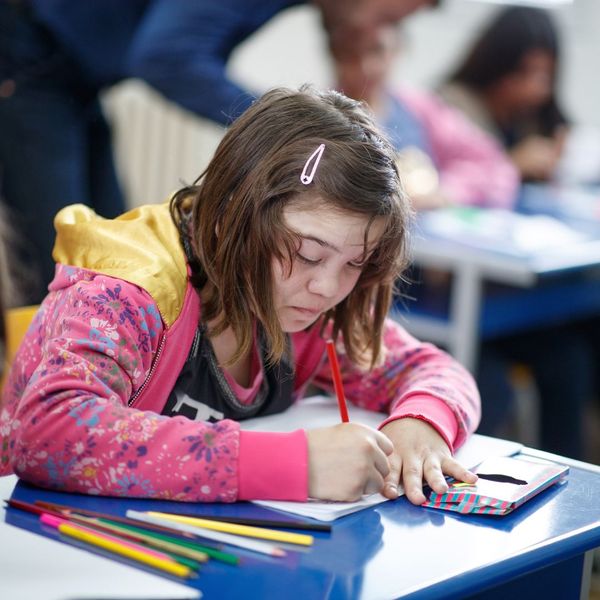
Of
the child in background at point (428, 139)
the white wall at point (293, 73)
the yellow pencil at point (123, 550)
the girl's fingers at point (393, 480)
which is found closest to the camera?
the yellow pencil at point (123, 550)

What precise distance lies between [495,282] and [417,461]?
5.18ft

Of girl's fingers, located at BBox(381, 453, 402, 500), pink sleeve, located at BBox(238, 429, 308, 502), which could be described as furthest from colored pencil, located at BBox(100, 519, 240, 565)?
girl's fingers, located at BBox(381, 453, 402, 500)

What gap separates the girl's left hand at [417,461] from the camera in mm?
1028

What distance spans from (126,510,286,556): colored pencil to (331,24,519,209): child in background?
1.86 meters

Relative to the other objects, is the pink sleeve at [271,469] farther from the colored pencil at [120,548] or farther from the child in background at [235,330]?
the colored pencil at [120,548]

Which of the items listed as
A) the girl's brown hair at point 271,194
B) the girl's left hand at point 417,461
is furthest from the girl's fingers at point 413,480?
the girl's brown hair at point 271,194

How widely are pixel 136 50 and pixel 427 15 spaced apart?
1687 mm

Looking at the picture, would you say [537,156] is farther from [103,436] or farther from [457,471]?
[103,436]

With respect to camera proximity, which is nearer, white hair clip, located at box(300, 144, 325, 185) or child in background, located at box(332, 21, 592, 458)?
white hair clip, located at box(300, 144, 325, 185)

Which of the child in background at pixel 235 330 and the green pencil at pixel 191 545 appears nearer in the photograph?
the green pencil at pixel 191 545

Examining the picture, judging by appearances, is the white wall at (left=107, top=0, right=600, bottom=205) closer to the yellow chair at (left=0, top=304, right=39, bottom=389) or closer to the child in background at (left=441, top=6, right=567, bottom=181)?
the child in background at (left=441, top=6, right=567, bottom=181)

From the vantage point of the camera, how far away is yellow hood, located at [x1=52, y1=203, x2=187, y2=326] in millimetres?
1116

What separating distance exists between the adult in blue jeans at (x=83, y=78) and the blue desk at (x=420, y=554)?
1.36 meters

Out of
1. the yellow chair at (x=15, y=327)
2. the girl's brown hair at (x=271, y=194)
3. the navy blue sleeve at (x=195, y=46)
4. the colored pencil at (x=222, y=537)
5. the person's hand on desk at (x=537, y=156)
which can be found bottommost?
the colored pencil at (x=222, y=537)
